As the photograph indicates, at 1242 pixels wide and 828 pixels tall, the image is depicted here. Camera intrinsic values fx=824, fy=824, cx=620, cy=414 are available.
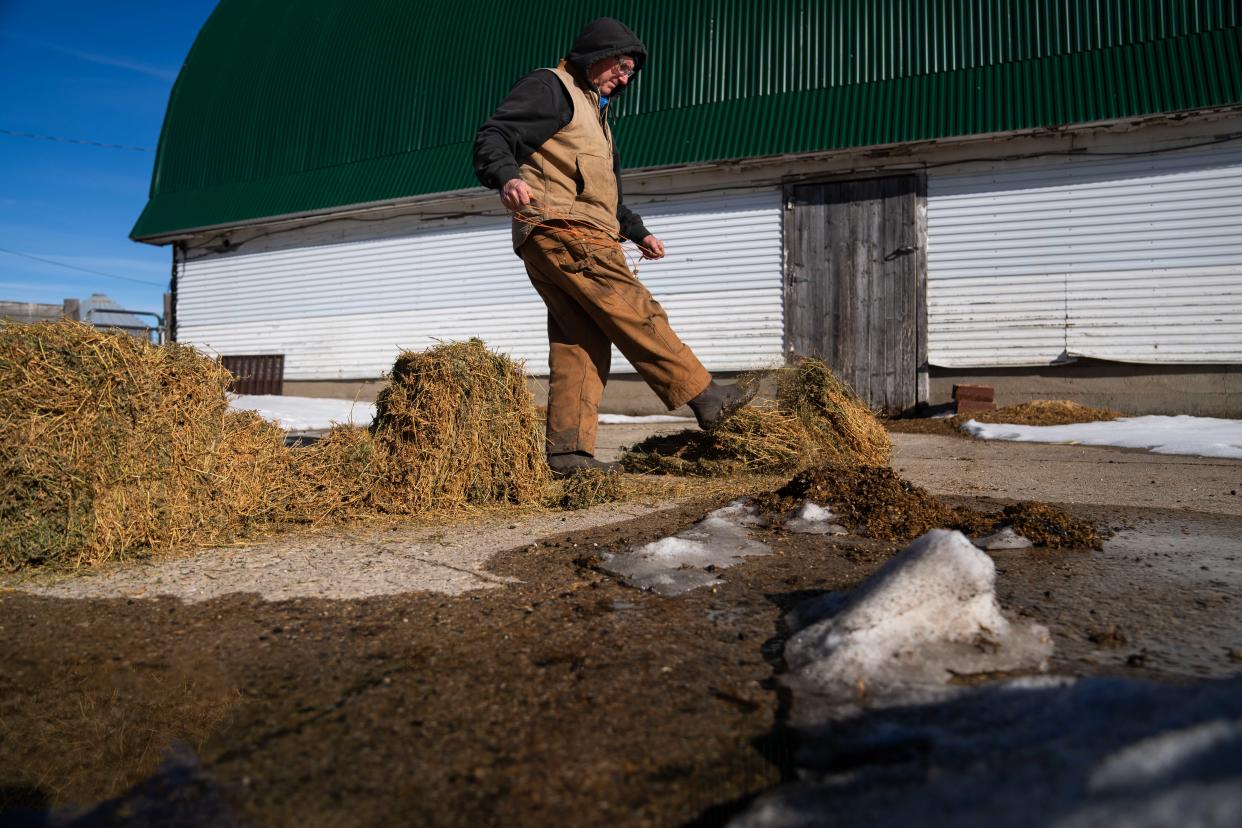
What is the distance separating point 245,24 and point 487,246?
24.4 ft

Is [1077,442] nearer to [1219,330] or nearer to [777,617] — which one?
[1219,330]

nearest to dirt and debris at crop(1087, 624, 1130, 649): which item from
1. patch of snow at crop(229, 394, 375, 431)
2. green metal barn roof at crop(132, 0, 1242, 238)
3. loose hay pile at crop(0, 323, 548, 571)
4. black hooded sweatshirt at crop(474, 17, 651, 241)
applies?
loose hay pile at crop(0, 323, 548, 571)

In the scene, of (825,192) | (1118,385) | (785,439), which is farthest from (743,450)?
(825,192)

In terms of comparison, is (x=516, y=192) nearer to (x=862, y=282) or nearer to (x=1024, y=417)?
(x=1024, y=417)

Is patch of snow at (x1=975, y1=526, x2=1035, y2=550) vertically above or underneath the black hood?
underneath

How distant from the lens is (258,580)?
2.32 meters

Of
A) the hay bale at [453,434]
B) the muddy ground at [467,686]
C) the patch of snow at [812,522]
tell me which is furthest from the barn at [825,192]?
the muddy ground at [467,686]

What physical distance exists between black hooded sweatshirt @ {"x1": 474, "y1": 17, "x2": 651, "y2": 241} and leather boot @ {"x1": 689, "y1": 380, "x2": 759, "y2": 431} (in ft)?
4.41

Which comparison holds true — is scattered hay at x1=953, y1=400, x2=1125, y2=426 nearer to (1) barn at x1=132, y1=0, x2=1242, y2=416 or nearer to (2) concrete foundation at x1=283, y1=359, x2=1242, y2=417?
(2) concrete foundation at x1=283, y1=359, x2=1242, y2=417

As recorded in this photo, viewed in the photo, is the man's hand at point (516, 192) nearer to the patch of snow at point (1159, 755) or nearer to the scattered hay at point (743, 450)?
the scattered hay at point (743, 450)

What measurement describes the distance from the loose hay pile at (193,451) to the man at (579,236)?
0.30 metres

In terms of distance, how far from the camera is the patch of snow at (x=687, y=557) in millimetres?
2227

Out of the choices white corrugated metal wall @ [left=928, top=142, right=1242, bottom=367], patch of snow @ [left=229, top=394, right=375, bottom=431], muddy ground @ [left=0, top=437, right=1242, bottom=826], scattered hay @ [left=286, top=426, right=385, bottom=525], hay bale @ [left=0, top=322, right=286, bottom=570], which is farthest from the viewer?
white corrugated metal wall @ [left=928, top=142, right=1242, bottom=367]

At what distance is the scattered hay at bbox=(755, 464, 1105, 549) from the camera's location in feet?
8.82
